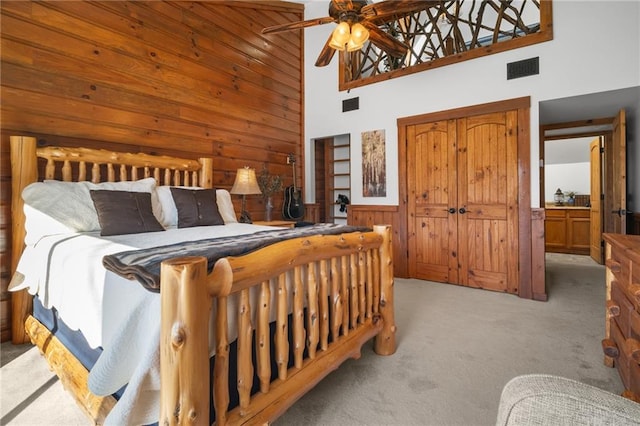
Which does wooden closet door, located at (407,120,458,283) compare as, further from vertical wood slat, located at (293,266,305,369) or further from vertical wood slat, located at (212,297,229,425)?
vertical wood slat, located at (212,297,229,425)

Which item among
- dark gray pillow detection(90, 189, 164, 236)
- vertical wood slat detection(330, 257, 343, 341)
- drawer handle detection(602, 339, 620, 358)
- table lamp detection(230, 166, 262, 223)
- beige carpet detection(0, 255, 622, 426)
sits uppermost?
table lamp detection(230, 166, 262, 223)

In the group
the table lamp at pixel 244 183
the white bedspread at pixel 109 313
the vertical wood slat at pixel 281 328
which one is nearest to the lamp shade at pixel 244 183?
the table lamp at pixel 244 183

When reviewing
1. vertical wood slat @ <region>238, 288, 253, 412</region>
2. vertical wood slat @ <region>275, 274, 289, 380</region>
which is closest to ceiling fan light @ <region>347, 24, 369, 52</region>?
vertical wood slat @ <region>275, 274, 289, 380</region>

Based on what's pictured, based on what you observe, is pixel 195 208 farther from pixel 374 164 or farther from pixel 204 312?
pixel 374 164

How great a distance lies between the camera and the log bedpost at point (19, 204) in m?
2.08

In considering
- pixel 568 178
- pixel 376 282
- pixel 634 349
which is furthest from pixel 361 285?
pixel 568 178

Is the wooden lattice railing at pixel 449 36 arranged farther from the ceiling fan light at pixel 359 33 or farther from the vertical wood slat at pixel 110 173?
the vertical wood slat at pixel 110 173

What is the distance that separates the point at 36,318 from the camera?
6.77 feet

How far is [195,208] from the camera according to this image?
267 centimetres

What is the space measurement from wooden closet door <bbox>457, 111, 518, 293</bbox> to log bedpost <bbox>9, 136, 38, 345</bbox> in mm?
3941

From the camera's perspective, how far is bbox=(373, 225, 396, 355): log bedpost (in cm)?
200

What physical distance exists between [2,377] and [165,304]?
183 centimetres

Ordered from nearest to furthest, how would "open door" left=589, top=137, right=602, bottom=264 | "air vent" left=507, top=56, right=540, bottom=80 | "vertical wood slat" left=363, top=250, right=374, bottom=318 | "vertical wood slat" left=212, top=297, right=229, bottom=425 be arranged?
"vertical wood slat" left=212, top=297, right=229, bottom=425
"vertical wood slat" left=363, top=250, right=374, bottom=318
"air vent" left=507, top=56, right=540, bottom=80
"open door" left=589, top=137, right=602, bottom=264

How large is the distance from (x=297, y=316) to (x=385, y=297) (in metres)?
0.87
